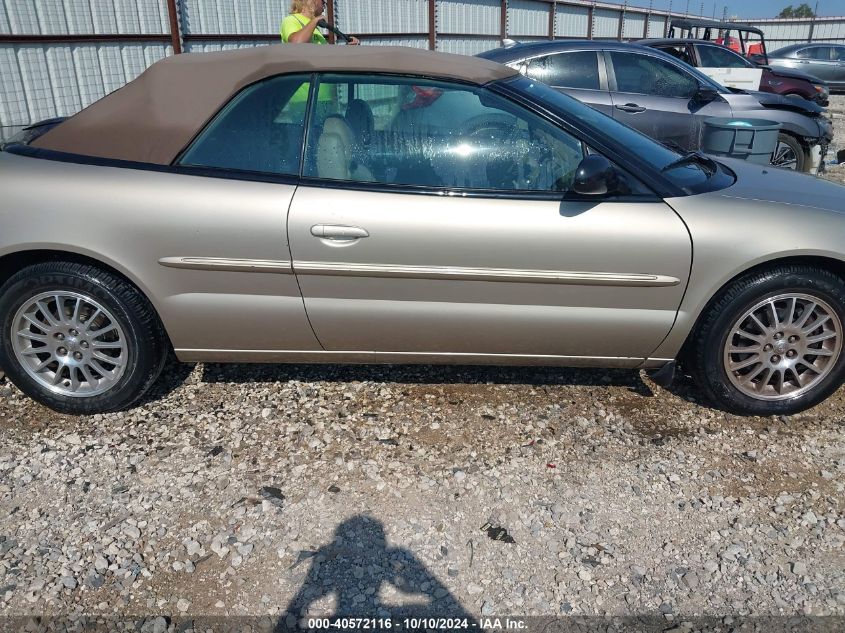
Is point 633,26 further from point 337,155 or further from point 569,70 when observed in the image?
point 337,155

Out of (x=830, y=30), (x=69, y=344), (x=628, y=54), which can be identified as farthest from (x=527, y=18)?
(x=830, y=30)

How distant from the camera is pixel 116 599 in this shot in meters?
2.22

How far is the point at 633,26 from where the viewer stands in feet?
85.4

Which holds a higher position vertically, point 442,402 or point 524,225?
point 524,225

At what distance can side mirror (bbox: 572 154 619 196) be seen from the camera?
276 centimetres

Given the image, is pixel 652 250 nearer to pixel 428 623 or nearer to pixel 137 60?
pixel 428 623

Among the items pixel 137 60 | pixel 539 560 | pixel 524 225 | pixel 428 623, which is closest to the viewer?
pixel 428 623

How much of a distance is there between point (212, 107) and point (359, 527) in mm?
1908

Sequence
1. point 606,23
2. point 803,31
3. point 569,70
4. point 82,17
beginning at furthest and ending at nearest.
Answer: point 803,31 < point 606,23 < point 82,17 < point 569,70

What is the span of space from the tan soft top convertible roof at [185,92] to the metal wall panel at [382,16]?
29.2 feet

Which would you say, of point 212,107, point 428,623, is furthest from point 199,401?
point 428,623

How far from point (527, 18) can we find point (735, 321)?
17.2 meters

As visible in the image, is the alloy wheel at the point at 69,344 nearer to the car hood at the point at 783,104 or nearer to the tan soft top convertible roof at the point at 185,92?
the tan soft top convertible roof at the point at 185,92

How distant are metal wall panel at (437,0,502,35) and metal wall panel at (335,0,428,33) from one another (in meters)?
0.78
